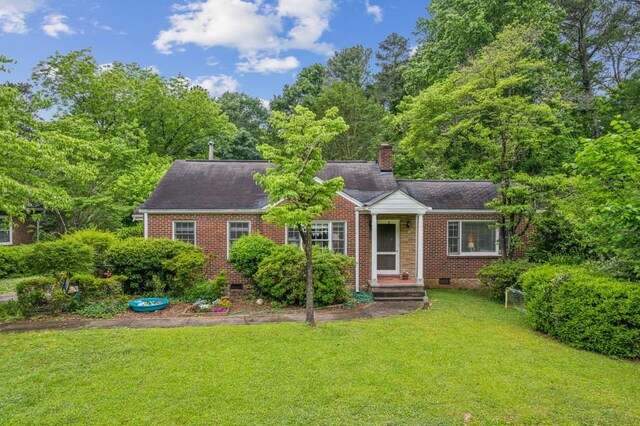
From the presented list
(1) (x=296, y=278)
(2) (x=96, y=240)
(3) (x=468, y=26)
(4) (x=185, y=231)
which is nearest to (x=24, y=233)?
(2) (x=96, y=240)

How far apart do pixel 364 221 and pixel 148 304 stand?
23.9ft

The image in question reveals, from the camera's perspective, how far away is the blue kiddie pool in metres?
9.45

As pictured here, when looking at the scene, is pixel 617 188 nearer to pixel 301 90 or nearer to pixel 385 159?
pixel 385 159

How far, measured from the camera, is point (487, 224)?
14.2 m

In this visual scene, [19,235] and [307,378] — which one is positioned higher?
[19,235]

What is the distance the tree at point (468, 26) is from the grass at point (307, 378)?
50.9 feet

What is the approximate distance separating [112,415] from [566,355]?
763 centimetres

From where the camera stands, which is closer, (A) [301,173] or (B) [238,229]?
(A) [301,173]

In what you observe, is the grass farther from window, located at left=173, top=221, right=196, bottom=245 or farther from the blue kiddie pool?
window, located at left=173, top=221, right=196, bottom=245

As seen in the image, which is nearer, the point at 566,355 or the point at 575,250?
the point at 566,355

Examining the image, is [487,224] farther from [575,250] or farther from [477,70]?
[477,70]

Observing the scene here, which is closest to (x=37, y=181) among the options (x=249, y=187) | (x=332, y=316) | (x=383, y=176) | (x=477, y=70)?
(x=249, y=187)

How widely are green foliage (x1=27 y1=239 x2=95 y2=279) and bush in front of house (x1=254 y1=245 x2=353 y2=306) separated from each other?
15.5 ft

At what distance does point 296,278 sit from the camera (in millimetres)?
10281
